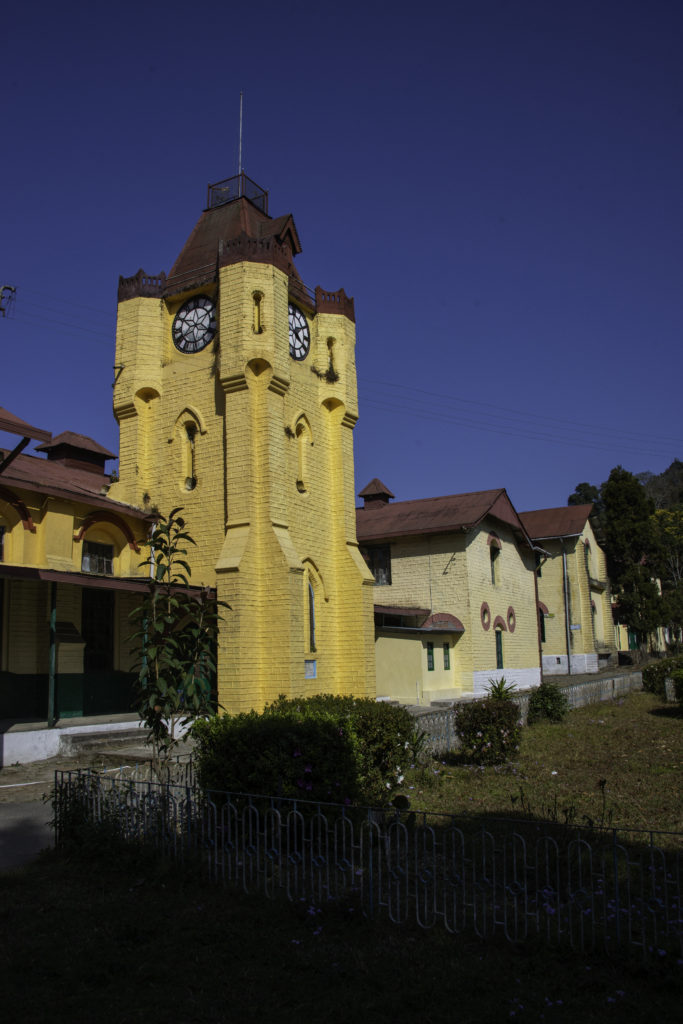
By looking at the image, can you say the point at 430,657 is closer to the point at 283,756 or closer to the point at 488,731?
the point at 488,731

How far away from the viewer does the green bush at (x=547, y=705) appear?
62.9 feet

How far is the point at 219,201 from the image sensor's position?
77.9ft

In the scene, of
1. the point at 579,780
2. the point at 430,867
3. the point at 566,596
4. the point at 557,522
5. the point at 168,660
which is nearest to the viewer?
the point at 430,867

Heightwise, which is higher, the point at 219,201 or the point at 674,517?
the point at 219,201

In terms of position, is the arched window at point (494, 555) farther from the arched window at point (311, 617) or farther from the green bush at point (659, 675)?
the arched window at point (311, 617)

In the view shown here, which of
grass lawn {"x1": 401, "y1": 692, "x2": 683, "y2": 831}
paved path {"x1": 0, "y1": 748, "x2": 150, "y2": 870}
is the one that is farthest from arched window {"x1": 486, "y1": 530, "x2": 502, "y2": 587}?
paved path {"x1": 0, "y1": 748, "x2": 150, "y2": 870}

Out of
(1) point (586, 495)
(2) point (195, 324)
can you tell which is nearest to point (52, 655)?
(2) point (195, 324)

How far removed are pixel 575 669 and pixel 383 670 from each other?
17.5 metres

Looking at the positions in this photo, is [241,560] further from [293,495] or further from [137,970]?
[137,970]

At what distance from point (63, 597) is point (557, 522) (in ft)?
92.8

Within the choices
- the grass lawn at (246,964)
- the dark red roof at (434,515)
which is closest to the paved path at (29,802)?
the grass lawn at (246,964)

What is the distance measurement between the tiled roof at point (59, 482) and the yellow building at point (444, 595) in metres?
9.92

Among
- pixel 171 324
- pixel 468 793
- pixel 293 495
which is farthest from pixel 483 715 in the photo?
pixel 171 324

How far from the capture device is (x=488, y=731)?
1348cm
